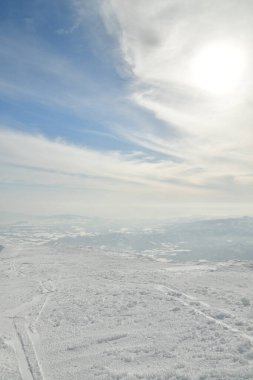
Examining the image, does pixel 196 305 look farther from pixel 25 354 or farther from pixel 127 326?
pixel 25 354

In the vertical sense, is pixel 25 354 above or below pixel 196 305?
below

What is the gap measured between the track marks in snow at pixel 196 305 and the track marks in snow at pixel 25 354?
34.3 feet

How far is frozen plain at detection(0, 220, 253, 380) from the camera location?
55.3 ft

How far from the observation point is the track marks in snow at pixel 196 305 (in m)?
20.6

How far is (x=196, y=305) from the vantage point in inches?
1067

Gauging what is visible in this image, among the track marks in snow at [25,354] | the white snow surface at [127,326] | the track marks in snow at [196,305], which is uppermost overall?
the track marks in snow at [196,305]

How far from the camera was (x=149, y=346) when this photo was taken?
63.7 ft

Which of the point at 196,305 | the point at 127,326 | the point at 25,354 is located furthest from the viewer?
the point at 196,305

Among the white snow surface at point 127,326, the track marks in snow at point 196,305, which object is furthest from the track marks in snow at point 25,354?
the track marks in snow at point 196,305

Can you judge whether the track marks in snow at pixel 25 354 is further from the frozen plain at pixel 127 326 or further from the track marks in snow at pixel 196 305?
the track marks in snow at pixel 196 305

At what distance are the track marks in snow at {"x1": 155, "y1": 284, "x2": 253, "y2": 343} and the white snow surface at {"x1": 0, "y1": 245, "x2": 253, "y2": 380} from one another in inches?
2.4

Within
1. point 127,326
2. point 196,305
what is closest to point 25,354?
point 127,326

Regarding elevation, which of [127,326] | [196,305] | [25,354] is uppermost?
[196,305]

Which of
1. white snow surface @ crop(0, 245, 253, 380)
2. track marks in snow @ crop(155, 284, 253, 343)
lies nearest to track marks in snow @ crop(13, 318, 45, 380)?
→ white snow surface @ crop(0, 245, 253, 380)
